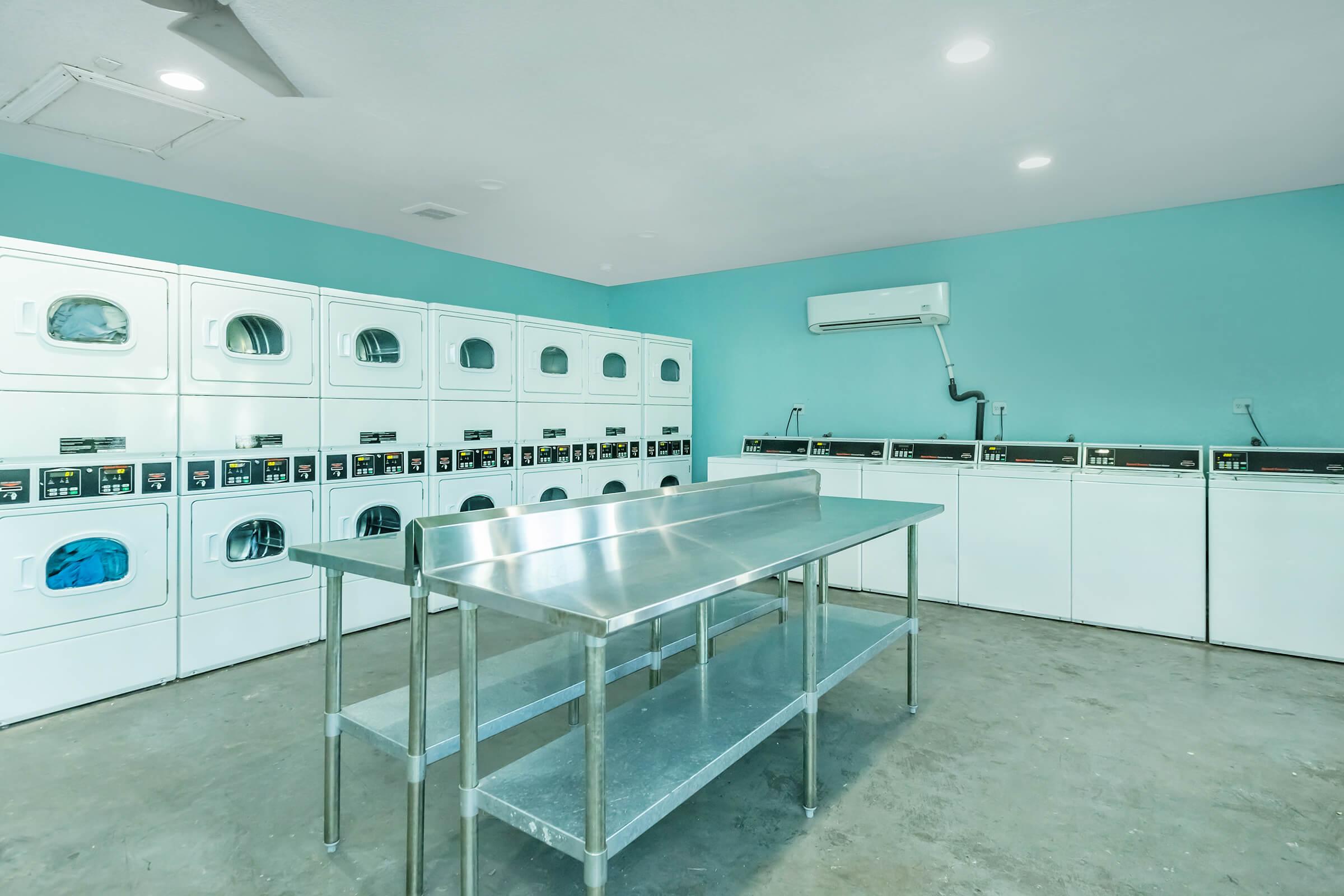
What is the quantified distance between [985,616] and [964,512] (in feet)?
2.33

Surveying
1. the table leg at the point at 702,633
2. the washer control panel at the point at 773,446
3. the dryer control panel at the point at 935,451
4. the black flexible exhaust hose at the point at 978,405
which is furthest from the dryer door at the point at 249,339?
the black flexible exhaust hose at the point at 978,405

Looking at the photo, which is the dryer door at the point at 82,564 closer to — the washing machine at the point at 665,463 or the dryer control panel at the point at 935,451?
the washing machine at the point at 665,463

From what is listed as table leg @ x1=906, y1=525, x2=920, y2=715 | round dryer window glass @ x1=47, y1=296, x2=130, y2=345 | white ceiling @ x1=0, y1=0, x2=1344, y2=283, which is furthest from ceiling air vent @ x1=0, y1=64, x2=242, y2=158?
table leg @ x1=906, y1=525, x2=920, y2=715

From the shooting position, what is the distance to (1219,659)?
369 cm

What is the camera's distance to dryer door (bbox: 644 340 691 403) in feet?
19.9

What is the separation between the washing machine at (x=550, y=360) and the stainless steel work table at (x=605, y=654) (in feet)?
8.32

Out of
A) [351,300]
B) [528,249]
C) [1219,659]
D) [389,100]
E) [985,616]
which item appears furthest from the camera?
[528,249]

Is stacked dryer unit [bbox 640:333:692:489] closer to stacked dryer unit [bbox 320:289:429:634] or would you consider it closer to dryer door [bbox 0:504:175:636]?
stacked dryer unit [bbox 320:289:429:634]

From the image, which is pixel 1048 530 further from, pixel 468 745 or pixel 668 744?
pixel 468 745

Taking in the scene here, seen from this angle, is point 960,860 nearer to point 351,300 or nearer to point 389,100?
point 389,100

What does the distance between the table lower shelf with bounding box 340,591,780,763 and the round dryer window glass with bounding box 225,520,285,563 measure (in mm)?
1782

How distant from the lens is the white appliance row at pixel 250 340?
2.88 m

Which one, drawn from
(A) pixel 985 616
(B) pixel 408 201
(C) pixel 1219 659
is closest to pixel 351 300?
(B) pixel 408 201

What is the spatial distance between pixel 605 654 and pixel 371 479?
278 cm
